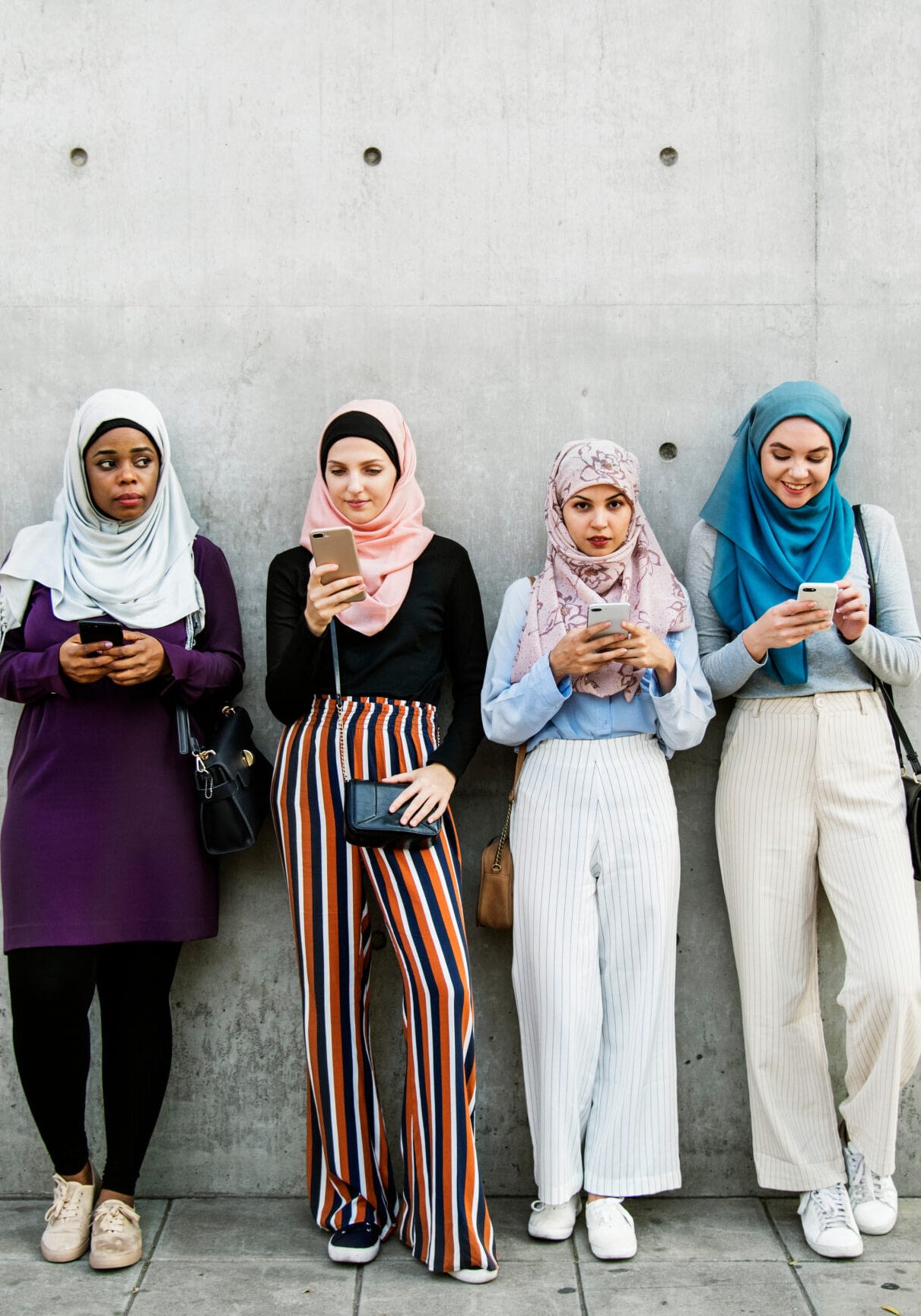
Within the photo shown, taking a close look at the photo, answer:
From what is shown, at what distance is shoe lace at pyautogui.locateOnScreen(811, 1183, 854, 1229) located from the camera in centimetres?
320

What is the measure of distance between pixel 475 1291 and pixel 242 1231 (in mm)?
747

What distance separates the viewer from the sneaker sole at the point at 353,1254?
313cm

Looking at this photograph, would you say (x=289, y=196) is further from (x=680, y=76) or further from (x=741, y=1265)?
(x=741, y=1265)

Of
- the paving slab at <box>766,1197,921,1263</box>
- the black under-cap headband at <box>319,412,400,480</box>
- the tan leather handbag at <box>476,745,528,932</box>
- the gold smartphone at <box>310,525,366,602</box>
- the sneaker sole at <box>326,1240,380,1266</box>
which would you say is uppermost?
the black under-cap headband at <box>319,412,400,480</box>

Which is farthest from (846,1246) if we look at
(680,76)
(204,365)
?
(680,76)

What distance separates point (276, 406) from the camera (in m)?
3.65

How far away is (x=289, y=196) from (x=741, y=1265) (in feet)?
10.6

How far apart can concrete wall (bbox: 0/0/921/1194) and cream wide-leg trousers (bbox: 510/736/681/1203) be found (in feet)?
1.41

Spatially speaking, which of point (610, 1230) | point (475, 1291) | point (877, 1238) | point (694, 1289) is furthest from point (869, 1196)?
point (475, 1291)

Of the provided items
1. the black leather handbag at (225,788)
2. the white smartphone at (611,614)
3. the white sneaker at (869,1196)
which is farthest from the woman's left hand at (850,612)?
the black leather handbag at (225,788)

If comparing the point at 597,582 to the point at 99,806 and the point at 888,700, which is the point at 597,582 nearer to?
the point at 888,700

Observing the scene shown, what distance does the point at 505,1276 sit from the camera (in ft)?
10.1

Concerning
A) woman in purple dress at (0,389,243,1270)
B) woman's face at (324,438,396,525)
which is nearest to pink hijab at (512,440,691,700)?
woman's face at (324,438,396,525)

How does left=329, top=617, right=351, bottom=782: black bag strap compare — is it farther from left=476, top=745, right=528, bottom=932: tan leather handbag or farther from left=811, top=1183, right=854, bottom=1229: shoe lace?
left=811, top=1183, right=854, bottom=1229: shoe lace
